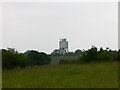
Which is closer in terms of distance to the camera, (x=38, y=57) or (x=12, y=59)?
(x=12, y=59)

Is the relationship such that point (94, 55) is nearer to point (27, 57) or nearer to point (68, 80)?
point (27, 57)

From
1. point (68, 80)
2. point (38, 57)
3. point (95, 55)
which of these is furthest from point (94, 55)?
point (68, 80)

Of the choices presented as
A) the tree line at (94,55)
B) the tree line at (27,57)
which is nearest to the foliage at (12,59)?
the tree line at (27,57)

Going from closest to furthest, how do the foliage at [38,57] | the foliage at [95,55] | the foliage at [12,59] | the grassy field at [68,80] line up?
the grassy field at [68,80] < the foliage at [12,59] < the foliage at [95,55] < the foliage at [38,57]

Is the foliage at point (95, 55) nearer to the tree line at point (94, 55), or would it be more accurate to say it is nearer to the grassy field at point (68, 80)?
the tree line at point (94, 55)

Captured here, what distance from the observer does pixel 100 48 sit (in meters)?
26.5

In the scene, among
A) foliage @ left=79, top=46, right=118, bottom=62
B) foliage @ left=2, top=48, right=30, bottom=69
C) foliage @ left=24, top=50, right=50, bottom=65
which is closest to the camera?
foliage @ left=2, top=48, right=30, bottom=69

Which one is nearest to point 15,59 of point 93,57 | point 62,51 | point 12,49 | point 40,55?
point 12,49

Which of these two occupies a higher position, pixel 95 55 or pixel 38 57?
pixel 95 55

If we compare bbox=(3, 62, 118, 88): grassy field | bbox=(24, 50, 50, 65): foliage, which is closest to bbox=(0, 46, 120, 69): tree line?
bbox=(24, 50, 50, 65): foliage

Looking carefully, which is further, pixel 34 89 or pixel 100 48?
pixel 100 48

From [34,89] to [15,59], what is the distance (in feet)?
49.7

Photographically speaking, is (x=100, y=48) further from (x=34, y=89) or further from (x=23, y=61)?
(x=34, y=89)

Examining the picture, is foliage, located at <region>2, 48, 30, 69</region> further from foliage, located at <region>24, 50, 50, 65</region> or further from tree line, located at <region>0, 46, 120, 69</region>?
foliage, located at <region>24, 50, 50, 65</region>
